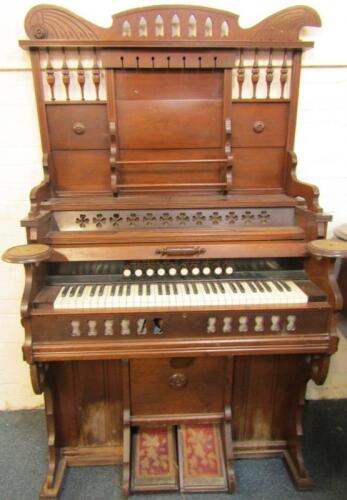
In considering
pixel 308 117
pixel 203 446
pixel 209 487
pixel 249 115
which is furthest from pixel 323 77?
pixel 209 487

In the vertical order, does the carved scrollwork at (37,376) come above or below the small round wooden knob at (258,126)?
below

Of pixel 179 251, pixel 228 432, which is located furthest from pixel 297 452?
pixel 179 251

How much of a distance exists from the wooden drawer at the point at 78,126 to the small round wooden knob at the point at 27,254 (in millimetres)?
677

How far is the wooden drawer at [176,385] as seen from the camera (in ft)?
5.48

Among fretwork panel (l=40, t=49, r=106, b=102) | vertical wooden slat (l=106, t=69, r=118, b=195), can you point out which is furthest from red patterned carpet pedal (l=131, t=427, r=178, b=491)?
fretwork panel (l=40, t=49, r=106, b=102)

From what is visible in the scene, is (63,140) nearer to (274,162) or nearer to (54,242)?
(54,242)

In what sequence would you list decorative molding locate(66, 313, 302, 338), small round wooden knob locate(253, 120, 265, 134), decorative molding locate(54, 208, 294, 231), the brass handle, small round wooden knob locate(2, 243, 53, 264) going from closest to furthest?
small round wooden knob locate(2, 243, 53, 264) < decorative molding locate(66, 313, 302, 338) < the brass handle < decorative molding locate(54, 208, 294, 231) < small round wooden knob locate(253, 120, 265, 134)

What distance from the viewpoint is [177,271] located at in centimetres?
147

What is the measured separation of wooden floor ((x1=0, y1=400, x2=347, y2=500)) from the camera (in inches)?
64.1

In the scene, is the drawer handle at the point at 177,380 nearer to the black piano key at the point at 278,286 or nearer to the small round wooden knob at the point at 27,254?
the black piano key at the point at 278,286

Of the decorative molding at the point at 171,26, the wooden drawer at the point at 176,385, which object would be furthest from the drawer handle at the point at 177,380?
the decorative molding at the point at 171,26

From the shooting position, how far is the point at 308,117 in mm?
1835

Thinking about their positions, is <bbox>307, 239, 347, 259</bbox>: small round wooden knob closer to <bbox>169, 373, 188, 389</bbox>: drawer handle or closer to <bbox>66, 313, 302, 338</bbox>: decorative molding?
<bbox>66, 313, 302, 338</bbox>: decorative molding

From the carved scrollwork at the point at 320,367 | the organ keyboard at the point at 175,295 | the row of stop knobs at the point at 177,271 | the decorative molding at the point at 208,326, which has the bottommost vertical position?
the carved scrollwork at the point at 320,367
